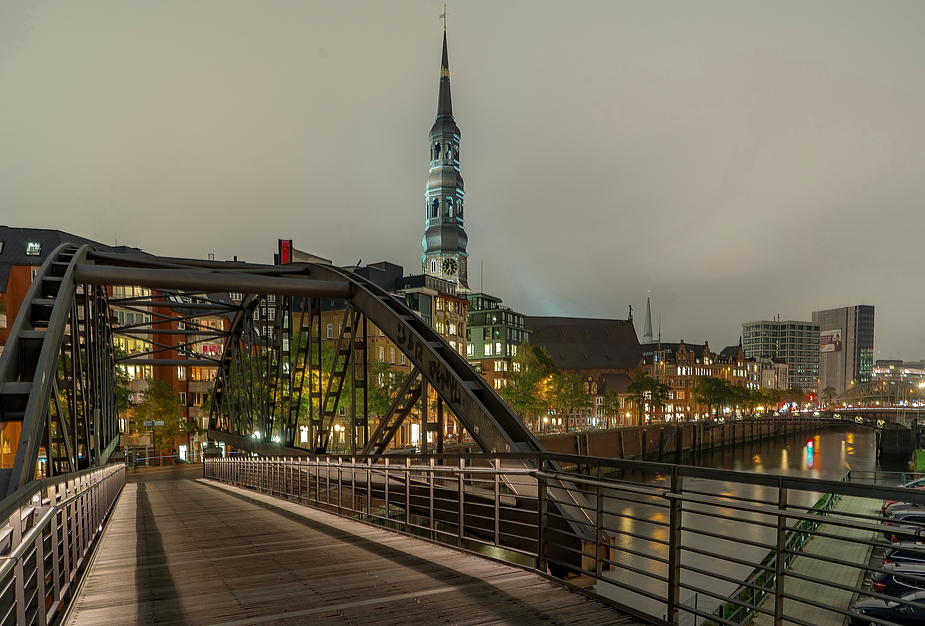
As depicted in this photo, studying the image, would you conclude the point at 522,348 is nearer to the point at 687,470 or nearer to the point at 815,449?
the point at 815,449

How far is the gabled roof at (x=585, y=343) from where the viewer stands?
138m

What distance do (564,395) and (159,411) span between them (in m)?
45.6

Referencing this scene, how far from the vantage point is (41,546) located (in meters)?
4.54

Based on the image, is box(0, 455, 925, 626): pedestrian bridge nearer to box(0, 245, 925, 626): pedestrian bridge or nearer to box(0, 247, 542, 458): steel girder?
box(0, 245, 925, 626): pedestrian bridge

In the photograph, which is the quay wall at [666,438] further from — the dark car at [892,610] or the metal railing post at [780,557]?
the metal railing post at [780,557]

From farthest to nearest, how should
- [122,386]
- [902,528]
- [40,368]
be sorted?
[122,386]
[40,368]
[902,528]

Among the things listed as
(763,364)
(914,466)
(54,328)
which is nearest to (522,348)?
(914,466)

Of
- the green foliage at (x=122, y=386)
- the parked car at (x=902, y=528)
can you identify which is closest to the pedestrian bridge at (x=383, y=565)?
the parked car at (x=902, y=528)

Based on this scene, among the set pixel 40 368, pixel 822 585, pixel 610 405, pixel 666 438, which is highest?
pixel 40 368

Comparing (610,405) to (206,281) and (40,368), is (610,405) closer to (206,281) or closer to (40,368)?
(206,281)

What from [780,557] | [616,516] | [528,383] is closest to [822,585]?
[616,516]

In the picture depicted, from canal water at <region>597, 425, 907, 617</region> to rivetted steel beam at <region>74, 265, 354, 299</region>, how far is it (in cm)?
865

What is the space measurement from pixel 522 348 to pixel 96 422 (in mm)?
73793

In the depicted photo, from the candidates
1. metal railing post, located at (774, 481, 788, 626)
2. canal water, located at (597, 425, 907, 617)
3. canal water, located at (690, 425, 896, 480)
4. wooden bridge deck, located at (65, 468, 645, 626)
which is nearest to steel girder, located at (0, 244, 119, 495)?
wooden bridge deck, located at (65, 468, 645, 626)
